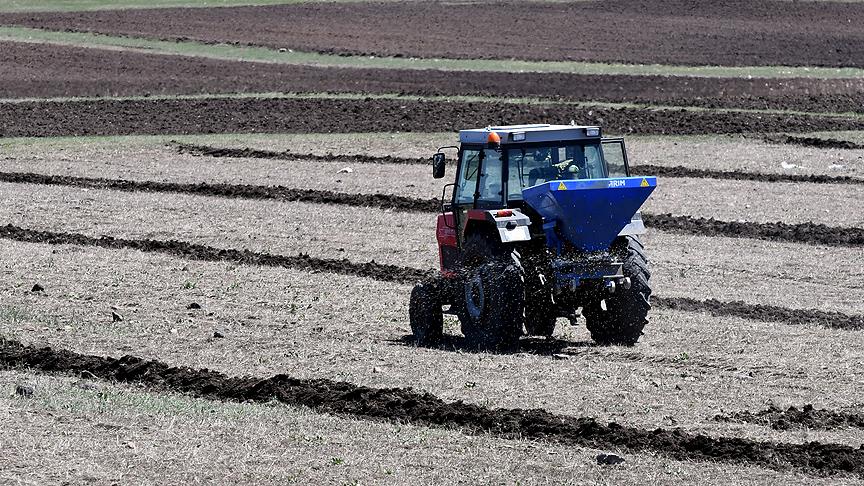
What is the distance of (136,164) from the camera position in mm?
30547

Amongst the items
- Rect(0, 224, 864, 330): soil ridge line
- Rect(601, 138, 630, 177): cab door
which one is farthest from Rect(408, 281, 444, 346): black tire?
Rect(0, 224, 864, 330): soil ridge line

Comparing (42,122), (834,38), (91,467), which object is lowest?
(91,467)

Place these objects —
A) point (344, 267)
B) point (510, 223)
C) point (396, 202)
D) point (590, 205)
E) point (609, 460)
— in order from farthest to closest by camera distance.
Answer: point (396, 202) → point (344, 267) → point (510, 223) → point (590, 205) → point (609, 460)

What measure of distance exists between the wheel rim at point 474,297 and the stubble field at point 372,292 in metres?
0.48

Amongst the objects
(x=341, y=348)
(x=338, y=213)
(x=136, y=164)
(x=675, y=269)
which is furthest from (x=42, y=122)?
(x=341, y=348)

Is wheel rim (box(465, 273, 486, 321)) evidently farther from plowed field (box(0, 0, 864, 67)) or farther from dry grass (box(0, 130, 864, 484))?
plowed field (box(0, 0, 864, 67))

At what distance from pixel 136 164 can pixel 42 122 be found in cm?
689

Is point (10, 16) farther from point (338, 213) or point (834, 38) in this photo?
point (338, 213)

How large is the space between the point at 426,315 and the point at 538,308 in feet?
3.99

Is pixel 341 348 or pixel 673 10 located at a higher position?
pixel 673 10

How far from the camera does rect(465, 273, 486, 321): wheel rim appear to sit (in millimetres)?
14336

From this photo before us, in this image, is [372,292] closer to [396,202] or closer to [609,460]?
[396,202]

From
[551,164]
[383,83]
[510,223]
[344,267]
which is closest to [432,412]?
[510,223]

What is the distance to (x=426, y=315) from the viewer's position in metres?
15.0
